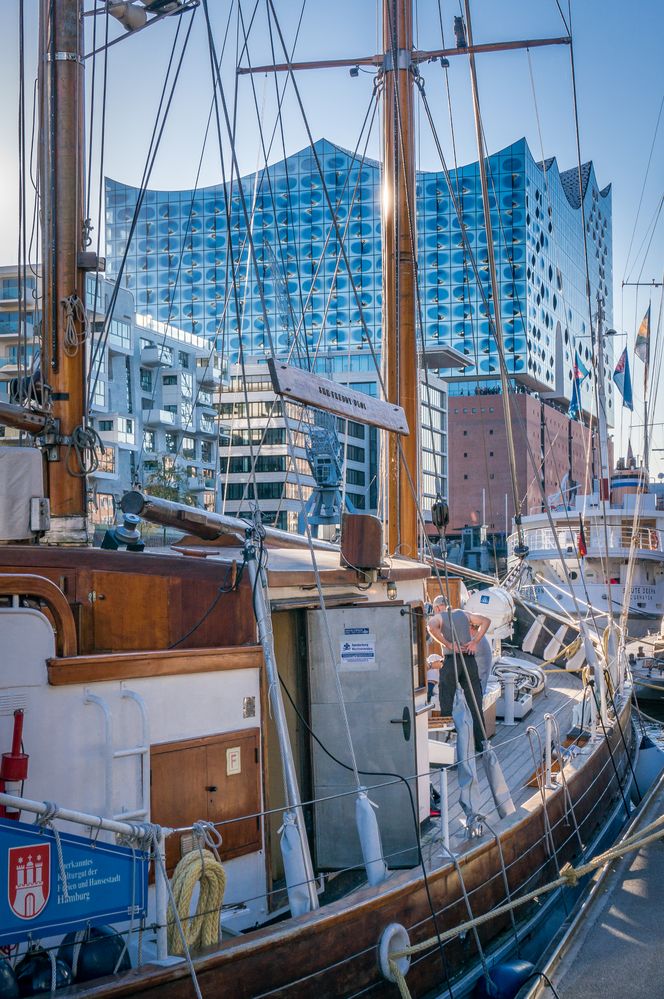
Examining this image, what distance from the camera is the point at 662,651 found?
24484 mm

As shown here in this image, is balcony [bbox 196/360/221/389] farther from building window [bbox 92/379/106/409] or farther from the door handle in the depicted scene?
the door handle

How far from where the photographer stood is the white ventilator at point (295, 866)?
18.6 feet

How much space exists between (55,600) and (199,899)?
1.77 metres

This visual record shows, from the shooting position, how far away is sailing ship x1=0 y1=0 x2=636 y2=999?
5082 millimetres

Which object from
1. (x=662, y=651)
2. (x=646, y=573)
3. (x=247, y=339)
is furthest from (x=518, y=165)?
(x=662, y=651)

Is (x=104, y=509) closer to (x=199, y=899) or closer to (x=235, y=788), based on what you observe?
(x=235, y=788)

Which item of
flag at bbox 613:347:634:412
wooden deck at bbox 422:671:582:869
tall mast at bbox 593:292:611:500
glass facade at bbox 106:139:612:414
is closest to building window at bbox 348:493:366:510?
glass facade at bbox 106:139:612:414

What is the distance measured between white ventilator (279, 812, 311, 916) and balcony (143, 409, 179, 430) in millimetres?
51058

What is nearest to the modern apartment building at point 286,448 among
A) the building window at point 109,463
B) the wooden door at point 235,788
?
the building window at point 109,463

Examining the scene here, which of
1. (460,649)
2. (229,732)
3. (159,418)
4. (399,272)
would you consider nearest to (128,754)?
(229,732)

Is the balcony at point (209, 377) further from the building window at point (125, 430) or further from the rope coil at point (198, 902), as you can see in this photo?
the rope coil at point (198, 902)

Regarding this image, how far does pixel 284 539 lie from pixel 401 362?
13.3 feet

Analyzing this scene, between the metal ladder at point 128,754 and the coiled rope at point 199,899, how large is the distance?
0.50 metres

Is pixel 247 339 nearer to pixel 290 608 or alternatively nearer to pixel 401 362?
pixel 401 362
